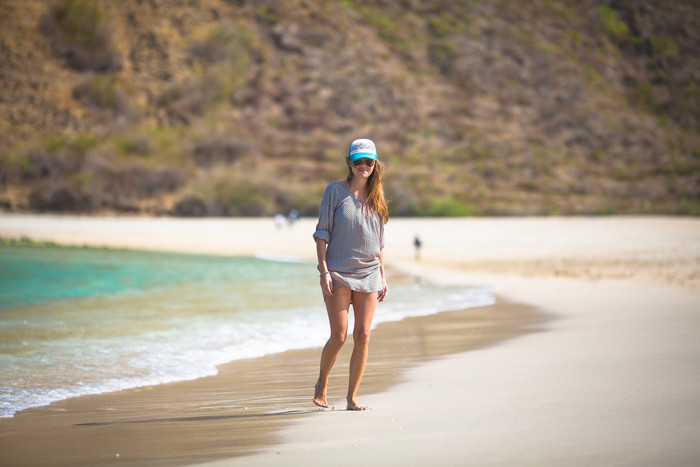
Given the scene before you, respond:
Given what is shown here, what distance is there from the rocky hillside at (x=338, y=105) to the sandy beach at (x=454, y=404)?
3567cm

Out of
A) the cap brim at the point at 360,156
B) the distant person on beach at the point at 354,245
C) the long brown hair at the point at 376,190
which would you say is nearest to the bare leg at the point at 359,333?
the distant person on beach at the point at 354,245

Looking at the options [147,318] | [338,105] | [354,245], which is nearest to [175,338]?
[147,318]

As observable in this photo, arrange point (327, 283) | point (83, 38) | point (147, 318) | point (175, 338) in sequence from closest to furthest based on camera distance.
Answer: point (327, 283) < point (175, 338) < point (147, 318) < point (83, 38)

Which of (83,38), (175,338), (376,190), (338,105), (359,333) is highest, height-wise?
(83,38)

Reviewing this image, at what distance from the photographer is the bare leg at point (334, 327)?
4258 millimetres

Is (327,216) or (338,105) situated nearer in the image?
(327,216)

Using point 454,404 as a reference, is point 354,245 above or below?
above

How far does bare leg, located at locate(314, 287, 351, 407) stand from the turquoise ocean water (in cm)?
198

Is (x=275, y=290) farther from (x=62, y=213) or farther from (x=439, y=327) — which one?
(x=62, y=213)

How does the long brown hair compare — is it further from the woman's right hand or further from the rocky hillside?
the rocky hillside

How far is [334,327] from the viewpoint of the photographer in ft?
14.2

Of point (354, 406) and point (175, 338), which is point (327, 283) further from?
point (175, 338)

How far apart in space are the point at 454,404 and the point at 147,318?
21.3 ft

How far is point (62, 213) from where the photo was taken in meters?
45.5
